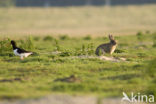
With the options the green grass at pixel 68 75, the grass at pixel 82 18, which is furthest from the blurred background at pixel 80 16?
the green grass at pixel 68 75

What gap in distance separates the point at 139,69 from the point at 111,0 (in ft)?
213

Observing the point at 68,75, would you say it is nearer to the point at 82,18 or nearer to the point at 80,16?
the point at 82,18

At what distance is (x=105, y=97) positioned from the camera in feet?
29.3

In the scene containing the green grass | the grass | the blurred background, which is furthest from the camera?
the grass

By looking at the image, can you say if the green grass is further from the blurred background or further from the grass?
the grass

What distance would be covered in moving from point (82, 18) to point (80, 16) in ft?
6.58

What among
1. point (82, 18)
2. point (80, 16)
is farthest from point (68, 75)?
point (80, 16)

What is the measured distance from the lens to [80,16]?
61.5m

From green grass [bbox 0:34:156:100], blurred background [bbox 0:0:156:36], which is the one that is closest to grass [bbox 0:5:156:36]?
blurred background [bbox 0:0:156:36]

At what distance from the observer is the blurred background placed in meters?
48.9

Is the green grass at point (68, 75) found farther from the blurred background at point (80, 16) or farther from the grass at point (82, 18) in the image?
the grass at point (82, 18)

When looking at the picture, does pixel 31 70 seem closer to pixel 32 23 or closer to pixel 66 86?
pixel 66 86

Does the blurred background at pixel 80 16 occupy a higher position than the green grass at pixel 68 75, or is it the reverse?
the blurred background at pixel 80 16

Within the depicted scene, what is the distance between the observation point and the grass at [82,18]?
164 feet
